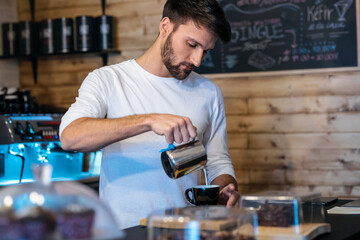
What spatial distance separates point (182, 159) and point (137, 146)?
0.42 meters

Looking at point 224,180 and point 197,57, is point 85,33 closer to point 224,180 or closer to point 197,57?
point 197,57

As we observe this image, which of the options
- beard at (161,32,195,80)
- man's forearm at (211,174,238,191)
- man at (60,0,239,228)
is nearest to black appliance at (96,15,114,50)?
man at (60,0,239,228)

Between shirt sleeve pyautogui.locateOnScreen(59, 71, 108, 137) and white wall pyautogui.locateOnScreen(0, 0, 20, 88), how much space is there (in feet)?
7.07

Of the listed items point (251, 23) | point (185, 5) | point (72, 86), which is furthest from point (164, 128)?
point (72, 86)

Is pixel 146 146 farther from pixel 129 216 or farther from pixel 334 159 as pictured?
pixel 334 159

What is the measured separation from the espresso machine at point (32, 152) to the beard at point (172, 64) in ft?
4.02

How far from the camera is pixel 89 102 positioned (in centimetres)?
188

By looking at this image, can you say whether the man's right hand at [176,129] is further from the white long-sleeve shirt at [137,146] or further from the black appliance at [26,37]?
the black appliance at [26,37]

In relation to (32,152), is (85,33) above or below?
above

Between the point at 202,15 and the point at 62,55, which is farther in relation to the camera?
the point at 62,55

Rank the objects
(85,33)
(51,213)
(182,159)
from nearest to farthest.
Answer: (51,213) → (182,159) → (85,33)

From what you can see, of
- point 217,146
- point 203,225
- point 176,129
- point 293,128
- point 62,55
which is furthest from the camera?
point 62,55

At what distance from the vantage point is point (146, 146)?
2006 mm

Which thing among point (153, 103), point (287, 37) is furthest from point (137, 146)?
point (287, 37)
